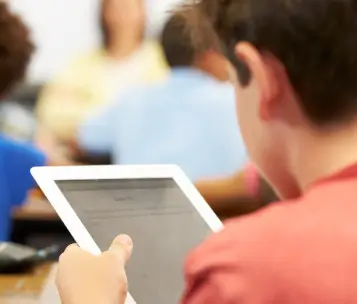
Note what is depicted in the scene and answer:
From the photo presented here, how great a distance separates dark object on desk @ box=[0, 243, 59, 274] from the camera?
3.69ft

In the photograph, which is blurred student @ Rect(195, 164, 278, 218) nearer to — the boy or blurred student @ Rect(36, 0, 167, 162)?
the boy

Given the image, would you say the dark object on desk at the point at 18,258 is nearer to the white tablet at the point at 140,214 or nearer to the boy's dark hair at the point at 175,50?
the white tablet at the point at 140,214

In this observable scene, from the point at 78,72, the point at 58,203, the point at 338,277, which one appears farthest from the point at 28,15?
the point at 338,277

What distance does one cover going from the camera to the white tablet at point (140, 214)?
2.42 feet

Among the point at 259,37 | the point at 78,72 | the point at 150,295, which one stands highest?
the point at 259,37

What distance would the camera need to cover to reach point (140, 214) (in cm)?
79

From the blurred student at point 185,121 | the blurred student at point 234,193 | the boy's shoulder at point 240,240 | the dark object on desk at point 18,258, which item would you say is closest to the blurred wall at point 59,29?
the blurred student at point 185,121

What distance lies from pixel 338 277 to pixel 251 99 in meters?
0.21

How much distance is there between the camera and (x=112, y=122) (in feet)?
6.92

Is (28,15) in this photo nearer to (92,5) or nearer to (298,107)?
(92,5)

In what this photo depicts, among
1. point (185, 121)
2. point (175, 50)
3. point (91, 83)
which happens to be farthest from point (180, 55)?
point (91, 83)

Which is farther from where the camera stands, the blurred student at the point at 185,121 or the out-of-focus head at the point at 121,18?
the out-of-focus head at the point at 121,18

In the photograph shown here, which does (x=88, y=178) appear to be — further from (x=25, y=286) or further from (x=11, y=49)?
(x=11, y=49)

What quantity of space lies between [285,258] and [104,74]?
2195 mm
